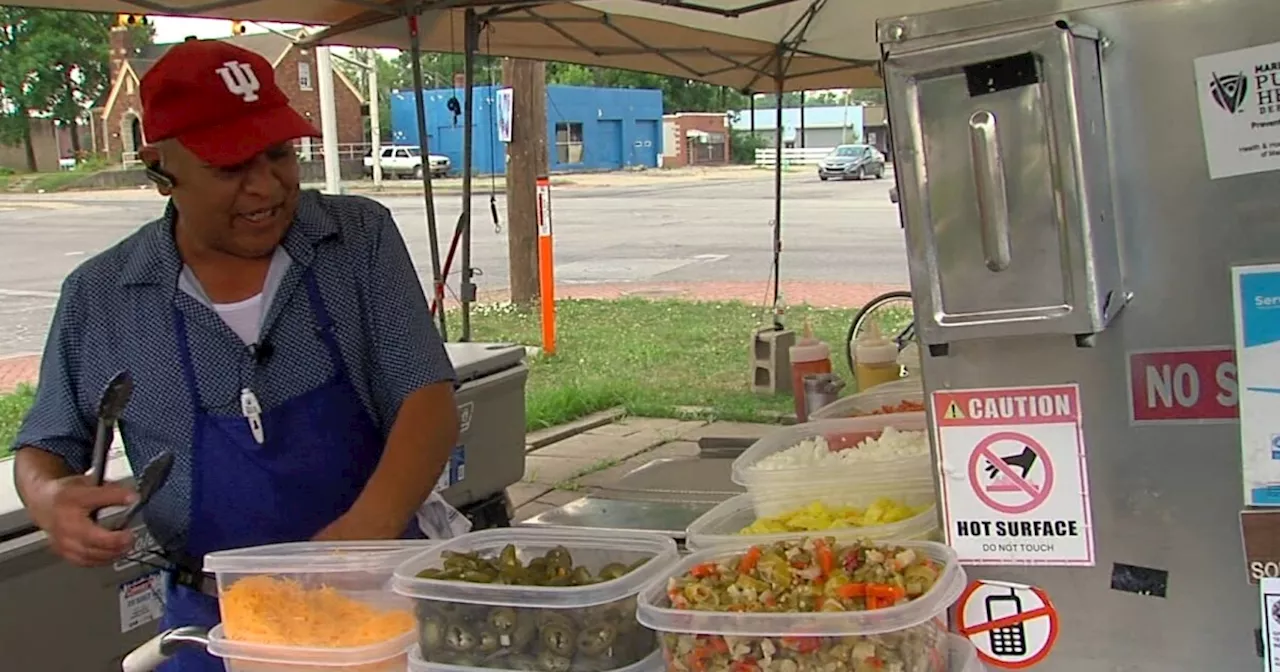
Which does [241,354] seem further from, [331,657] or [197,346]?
[331,657]

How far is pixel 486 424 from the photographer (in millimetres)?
4359

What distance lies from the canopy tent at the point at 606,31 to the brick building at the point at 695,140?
39.6 meters

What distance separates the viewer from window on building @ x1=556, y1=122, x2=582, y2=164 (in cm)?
4112

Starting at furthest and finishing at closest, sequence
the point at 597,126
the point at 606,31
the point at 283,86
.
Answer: the point at 597,126 < the point at 606,31 < the point at 283,86

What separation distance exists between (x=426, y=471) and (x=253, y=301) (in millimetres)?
421

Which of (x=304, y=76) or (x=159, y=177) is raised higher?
(x=304, y=76)

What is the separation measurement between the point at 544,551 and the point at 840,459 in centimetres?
57

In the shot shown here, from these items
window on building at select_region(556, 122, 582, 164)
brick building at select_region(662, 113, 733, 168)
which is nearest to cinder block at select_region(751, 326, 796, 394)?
window on building at select_region(556, 122, 582, 164)

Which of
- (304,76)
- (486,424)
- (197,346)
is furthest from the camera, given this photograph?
(304,76)

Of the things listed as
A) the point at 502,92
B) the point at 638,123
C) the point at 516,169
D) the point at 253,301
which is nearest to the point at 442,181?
the point at 638,123

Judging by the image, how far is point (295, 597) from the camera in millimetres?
1551

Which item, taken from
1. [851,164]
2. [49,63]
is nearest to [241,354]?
[49,63]

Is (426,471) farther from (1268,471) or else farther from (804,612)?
(1268,471)

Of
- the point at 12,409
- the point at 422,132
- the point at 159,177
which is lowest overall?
the point at 12,409
